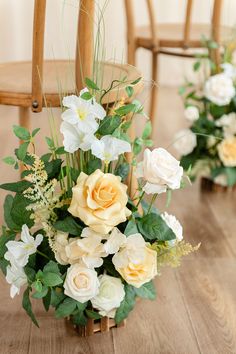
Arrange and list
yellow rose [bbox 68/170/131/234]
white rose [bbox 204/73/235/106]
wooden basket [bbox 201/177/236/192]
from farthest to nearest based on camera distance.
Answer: wooden basket [bbox 201/177/236/192], white rose [bbox 204/73/235/106], yellow rose [bbox 68/170/131/234]

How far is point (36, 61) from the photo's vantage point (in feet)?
4.50

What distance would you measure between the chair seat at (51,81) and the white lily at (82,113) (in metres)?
0.07

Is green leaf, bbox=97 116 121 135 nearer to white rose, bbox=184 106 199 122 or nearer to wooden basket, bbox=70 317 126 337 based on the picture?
wooden basket, bbox=70 317 126 337

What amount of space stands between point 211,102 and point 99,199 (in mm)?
1114

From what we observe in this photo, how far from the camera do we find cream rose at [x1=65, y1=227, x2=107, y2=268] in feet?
4.10

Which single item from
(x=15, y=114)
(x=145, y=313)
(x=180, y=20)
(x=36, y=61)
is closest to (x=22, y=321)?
(x=145, y=313)

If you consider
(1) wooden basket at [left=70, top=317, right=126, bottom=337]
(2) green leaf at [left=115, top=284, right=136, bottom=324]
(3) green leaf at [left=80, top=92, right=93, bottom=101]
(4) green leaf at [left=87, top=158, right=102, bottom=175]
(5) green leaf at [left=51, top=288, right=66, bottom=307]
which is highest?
(3) green leaf at [left=80, top=92, right=93, bottom=101]

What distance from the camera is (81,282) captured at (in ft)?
4.18

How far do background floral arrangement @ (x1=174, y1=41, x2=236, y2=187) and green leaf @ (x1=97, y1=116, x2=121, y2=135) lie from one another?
89cm

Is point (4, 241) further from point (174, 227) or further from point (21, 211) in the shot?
point (174, 227)

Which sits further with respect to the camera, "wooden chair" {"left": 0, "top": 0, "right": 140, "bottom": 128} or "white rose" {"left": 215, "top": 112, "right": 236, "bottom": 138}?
"white rose" {"left": 215, "top": 112, "right": 236, "bottom": 138}

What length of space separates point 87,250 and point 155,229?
0.56 feet

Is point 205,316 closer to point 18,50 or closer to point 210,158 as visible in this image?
point 210,158

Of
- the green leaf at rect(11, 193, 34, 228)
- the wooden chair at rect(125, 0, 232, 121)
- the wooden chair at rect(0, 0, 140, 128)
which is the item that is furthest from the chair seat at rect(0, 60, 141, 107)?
the wooden chair at rect(125, 0, 232, 121)
